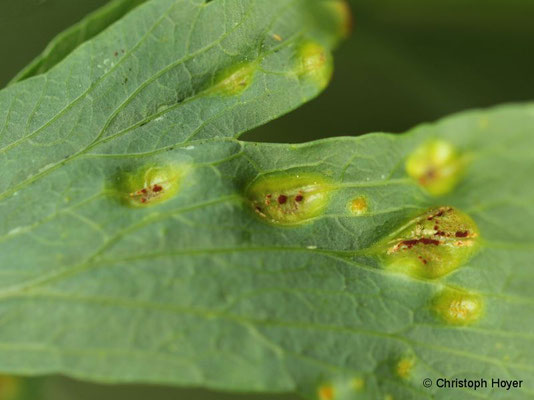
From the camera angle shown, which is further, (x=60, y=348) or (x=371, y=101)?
(x=371, y=101)

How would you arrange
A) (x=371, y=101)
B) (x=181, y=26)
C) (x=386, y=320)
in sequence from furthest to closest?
1. (x=371, y=101)
2. (x=181, y=26)
3. (x=386, y=320)

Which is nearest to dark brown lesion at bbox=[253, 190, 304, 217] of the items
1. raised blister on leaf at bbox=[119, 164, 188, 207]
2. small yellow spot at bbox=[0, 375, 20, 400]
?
raised blister on leaf at bbox=[119, 164, 188, 207]

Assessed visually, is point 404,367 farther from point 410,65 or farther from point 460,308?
point 410,65

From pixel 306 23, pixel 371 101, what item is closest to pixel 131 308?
pixel 306 23

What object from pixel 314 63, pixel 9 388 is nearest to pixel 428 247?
pixel 314 63

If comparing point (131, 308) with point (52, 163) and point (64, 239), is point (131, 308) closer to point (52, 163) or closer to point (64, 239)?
point (64, 239)

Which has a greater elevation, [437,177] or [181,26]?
[181,26]

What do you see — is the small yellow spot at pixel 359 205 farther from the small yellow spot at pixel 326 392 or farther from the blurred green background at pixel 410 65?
the blurred green background at pixel 410 65

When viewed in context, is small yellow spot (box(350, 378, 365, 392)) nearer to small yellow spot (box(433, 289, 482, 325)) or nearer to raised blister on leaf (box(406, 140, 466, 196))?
small yellow spot (box(433, 289, 482, 325))
